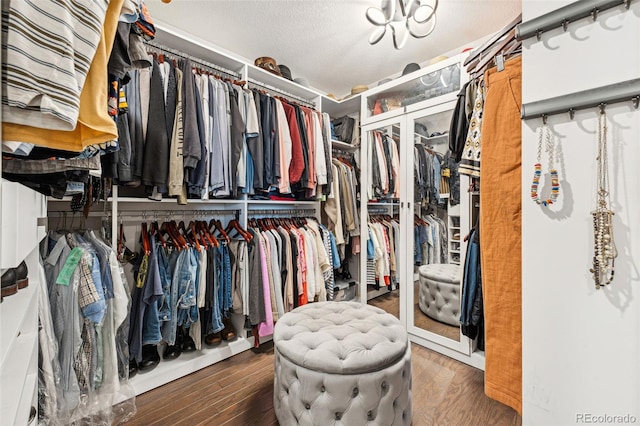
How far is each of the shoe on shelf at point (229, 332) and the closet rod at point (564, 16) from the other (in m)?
2.36

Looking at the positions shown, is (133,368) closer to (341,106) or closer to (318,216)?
(318,216)

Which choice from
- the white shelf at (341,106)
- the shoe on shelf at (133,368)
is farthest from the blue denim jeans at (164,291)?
the white shelf at (341,106)

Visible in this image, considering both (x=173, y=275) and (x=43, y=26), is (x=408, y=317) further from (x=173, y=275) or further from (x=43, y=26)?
(x=43, y=26)

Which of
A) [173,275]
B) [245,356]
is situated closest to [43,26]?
[173,275]

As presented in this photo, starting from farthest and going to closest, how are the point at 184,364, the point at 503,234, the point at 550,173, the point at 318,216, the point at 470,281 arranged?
the point at 318,216
the point at 184,364
the point at 470,281
the point at 503,234
the point at 550,173

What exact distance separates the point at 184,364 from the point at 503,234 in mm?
2048

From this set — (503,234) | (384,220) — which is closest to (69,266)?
(503,234)

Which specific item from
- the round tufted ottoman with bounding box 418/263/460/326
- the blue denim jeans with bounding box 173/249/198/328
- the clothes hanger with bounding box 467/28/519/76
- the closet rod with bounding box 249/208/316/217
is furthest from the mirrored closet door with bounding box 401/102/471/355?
the blue denim jeans with bounding box 173/249/198/328

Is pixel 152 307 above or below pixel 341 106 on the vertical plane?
below

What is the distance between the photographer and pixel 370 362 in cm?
114

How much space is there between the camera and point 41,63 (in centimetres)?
46

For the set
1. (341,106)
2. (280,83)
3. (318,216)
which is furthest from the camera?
(341,106)

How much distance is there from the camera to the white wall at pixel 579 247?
0.61 metres

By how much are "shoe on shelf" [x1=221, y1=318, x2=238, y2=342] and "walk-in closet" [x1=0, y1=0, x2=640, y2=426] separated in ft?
0.04
